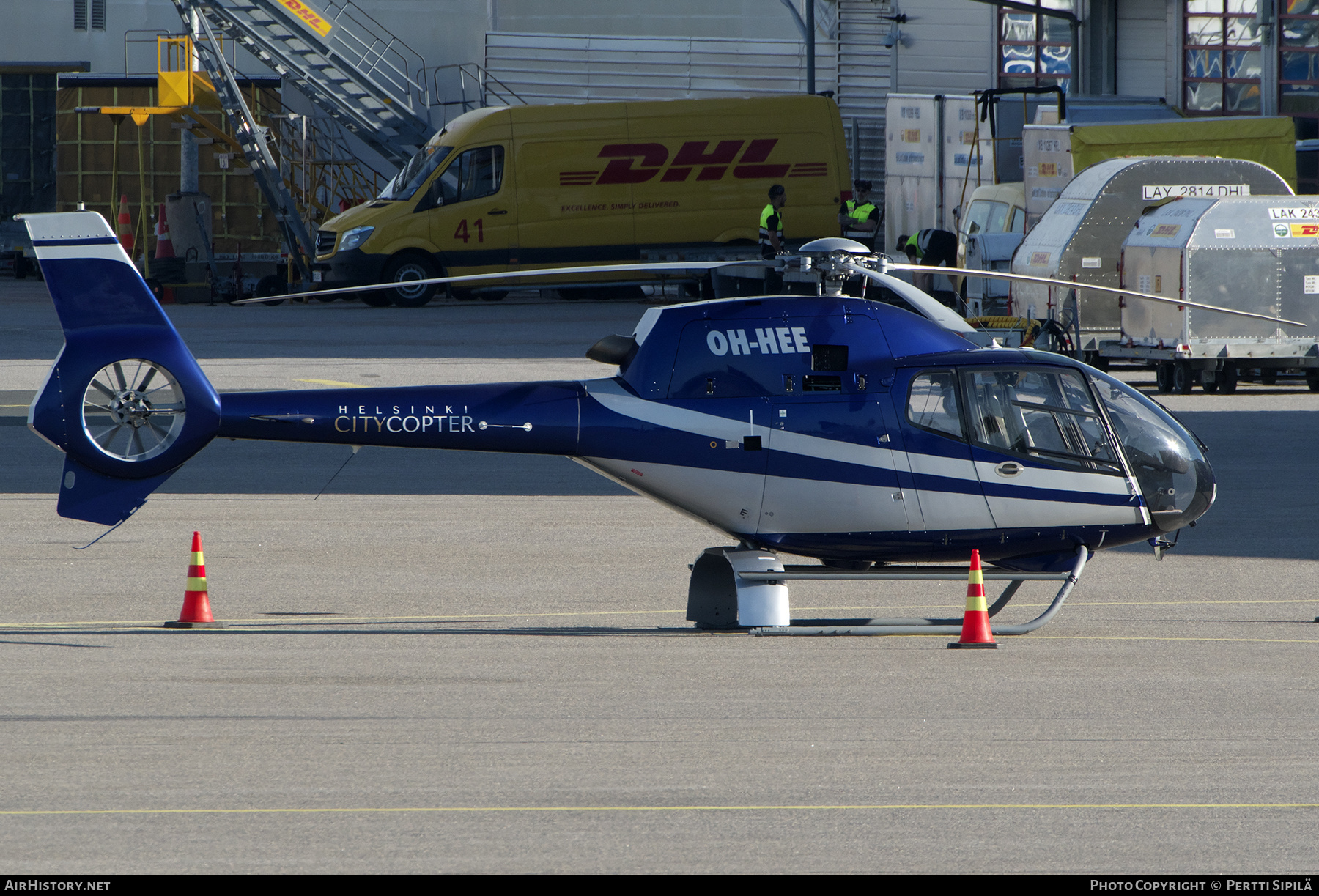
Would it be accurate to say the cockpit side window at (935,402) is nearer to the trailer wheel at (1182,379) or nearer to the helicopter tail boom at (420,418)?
the helicopter tail boom at (420,418)

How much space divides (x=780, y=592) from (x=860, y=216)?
2263cm

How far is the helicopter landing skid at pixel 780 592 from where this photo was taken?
32.4ft

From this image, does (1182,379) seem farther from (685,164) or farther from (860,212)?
(685,164)

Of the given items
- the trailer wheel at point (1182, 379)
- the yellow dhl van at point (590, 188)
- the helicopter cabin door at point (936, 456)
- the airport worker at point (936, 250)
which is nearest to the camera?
the helicopter cabin door at point (936, 456)

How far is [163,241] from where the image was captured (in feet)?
115

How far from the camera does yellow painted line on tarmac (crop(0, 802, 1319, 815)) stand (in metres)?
6.51

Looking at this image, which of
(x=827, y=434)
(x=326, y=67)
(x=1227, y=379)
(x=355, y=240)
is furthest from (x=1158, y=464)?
(x=326, y=67)

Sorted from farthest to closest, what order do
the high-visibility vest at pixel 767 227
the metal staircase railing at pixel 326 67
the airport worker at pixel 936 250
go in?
the metal staircase railing at pixel 326 67 → the high-visibility vest at pixel 767 227 → the airport worker at pixel 936 250

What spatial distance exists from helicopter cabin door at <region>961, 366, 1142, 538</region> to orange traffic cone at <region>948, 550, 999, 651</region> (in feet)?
1.89

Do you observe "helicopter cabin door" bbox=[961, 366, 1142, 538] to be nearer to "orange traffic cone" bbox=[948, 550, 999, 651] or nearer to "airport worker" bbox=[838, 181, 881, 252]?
"orange traffic cone" bbox=[948, 550, 999, 651]

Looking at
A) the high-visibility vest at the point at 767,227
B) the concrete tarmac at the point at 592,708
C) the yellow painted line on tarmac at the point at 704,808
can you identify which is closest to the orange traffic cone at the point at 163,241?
the high-visibility vest at the point at 767,227

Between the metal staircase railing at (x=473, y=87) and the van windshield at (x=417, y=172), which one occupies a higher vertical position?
the metal staircase railing at (x=473, y=87)

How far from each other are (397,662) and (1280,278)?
51.1ft

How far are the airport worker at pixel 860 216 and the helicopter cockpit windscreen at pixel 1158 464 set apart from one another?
21.4 metres
